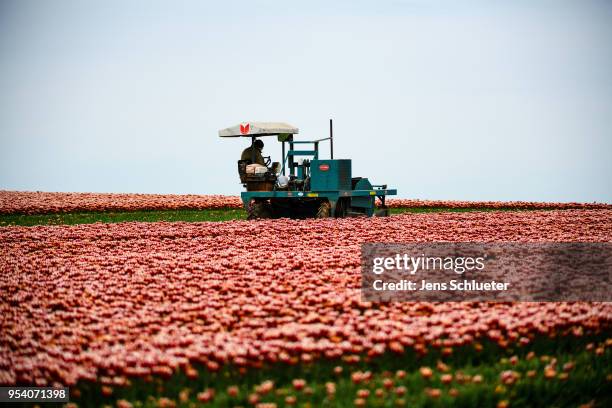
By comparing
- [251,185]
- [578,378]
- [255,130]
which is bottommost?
[578,378]

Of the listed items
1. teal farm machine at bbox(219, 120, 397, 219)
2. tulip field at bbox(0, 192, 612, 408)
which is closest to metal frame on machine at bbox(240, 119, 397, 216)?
teal farm machine at bbox(219, 120, 397, 219)

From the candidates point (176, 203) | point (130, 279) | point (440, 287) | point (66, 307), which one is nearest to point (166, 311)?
point (66, 307)

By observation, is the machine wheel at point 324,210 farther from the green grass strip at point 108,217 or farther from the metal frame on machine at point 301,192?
the green grass strip at point 108,217

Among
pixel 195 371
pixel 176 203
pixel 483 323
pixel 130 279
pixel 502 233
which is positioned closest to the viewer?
pixel 195 371

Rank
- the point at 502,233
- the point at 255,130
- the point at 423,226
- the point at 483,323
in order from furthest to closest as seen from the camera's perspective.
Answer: the point at 255,130 < the point at 423,226 < the point at 502,233 < the point at 483,323

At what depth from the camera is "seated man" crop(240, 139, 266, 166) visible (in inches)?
936

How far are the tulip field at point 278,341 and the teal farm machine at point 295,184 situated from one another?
421 inches

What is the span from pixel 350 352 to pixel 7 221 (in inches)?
916

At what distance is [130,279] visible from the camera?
1141 cm

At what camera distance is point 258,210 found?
79.0 feet

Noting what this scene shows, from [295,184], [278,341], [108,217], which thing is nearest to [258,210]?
[295,184]

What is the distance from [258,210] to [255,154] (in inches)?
70.9

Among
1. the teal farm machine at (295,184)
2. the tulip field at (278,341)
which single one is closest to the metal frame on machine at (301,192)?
the teal farm machine at (295,184)

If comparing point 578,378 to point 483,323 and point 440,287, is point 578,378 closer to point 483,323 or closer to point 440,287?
point 483,323
